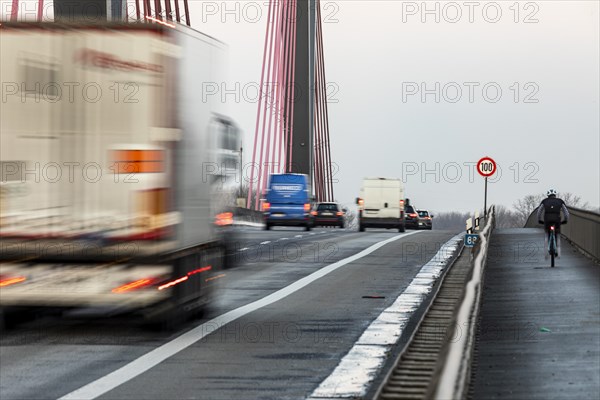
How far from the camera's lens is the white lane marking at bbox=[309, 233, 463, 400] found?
31.4ft

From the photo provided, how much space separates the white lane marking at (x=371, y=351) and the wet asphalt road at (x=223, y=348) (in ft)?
0.40

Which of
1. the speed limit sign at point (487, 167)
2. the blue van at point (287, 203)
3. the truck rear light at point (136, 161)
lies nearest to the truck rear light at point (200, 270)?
the truck rear light at point (136, 161)

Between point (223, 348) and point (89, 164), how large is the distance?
2.18 metres

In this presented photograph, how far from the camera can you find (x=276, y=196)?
172ft

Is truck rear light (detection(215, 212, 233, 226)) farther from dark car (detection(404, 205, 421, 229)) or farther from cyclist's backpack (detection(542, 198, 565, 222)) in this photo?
dark car (detection(404, 205, 421, 229))

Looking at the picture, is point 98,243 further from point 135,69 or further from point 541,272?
point 541,272

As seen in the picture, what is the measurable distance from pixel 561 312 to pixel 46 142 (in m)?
6.94

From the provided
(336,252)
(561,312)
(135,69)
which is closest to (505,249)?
(336,252)

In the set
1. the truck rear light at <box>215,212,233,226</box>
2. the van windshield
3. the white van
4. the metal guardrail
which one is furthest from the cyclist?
the white van

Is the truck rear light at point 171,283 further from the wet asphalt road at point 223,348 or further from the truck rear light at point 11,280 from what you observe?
the truck rear light at point 11,280

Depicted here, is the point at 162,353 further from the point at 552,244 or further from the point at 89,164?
the point at 552,244

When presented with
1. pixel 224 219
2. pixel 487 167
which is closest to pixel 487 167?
pixel 487 167

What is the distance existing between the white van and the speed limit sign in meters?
14.8

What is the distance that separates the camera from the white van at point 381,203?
54.9 meters
